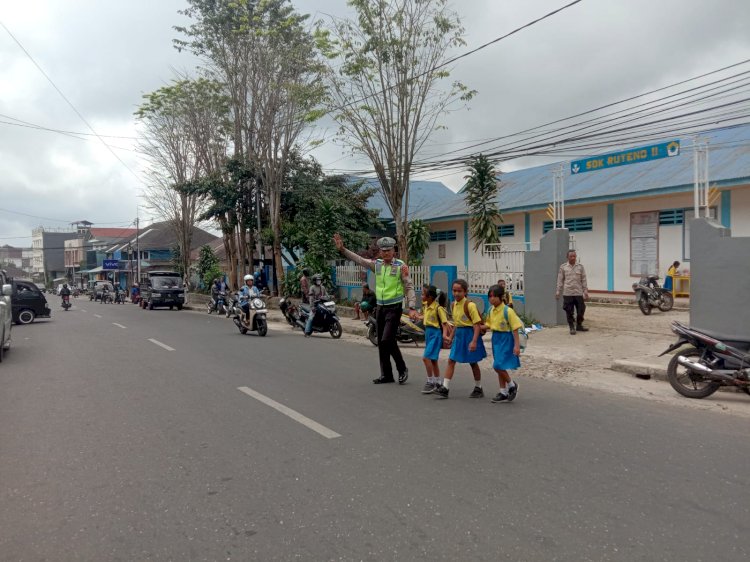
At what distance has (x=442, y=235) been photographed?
26531 millimetres

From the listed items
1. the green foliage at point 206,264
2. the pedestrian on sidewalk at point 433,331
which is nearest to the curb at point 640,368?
the pedestrian on sidewalk at point 433,331

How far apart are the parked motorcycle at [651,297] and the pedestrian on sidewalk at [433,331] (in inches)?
363

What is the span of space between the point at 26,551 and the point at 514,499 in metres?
2.97

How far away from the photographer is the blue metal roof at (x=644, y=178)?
15844mm

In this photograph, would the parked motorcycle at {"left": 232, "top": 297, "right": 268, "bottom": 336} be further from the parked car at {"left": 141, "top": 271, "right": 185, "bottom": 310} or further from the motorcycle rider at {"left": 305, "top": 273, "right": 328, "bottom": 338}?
the parked car at {"left": 141, "top": 271, "right": 185, "bottom": 310}

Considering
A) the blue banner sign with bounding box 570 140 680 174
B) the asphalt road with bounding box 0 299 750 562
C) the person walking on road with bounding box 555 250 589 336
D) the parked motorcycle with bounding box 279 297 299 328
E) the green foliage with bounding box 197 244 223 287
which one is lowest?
the asphalt road with bounding box 0 299 750 562

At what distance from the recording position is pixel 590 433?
5.68 m

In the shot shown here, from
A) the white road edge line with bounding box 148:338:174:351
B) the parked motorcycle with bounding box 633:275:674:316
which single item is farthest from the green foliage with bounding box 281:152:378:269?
the parked motorcycle with bounding box 633:275:674:316

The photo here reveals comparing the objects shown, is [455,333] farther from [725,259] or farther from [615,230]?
[615,230]

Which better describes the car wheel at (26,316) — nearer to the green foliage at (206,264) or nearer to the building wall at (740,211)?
the green foliage at (206,264)

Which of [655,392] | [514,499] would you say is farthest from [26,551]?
[655,392]

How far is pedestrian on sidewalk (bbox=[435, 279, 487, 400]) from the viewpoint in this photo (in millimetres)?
7062

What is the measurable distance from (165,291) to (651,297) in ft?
74.6

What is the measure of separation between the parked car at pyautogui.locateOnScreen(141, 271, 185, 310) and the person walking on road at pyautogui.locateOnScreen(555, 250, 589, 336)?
2227 centimetres
